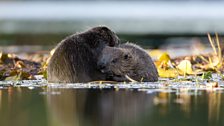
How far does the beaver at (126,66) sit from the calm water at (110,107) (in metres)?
0.56

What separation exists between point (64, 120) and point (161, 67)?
12.8 feet

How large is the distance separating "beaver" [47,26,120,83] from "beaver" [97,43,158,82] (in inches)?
4.2

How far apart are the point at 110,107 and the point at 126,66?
6.60 ft

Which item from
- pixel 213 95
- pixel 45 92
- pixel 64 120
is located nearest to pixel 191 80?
pixel 213 95

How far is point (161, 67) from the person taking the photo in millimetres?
9617

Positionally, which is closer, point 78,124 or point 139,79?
point 78,124

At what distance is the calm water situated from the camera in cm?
578

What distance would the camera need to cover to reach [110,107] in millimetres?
6492

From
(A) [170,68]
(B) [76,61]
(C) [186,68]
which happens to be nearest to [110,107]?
(B) [76,61]

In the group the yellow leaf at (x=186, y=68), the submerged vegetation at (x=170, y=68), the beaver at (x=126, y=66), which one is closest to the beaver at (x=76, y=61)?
the beaver at (x=126, y=66)

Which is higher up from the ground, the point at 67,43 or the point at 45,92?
the point at 67,43

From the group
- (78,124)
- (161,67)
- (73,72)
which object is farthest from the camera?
(161,67)

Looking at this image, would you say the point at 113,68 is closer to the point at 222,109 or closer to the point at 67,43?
the point at 67,43

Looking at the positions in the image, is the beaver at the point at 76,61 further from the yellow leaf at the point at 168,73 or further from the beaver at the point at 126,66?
the yellow leaf at the point at 168,73
